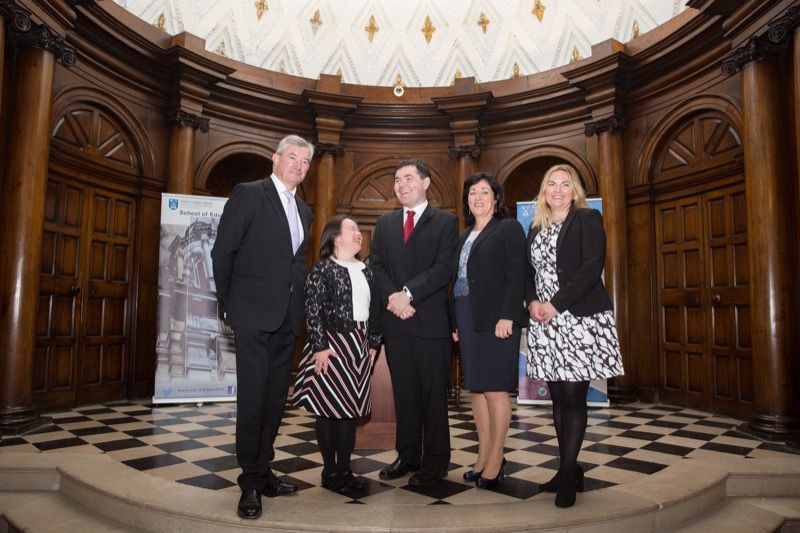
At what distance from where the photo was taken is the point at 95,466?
3.03m

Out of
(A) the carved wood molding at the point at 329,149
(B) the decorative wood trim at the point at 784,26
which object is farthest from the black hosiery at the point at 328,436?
(A) the carved wood molding at the point at 329,149

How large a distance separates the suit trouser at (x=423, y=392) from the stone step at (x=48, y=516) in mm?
1417

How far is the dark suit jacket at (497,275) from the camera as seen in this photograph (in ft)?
8.80

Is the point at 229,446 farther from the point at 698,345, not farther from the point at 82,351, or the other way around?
the point at 698,345

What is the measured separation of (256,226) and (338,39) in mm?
6610

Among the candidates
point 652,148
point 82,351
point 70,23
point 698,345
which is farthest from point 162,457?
point 652,148

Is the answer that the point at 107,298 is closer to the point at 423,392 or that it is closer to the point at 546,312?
the point at 423,392

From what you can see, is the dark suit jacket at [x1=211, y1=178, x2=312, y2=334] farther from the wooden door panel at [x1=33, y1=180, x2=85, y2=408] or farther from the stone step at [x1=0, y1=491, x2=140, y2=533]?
the wooden door panel at [x1=33, y1=180, x2=85, y2=408]

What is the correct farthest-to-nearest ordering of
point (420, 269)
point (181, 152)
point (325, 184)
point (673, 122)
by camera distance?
point (325, 184), point (181, 152), point (673, 122), point (420, 269)

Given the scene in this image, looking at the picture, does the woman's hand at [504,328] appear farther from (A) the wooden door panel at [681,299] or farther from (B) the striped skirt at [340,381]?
(A) the wooden door panel at [681,299]

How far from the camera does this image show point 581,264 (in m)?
2.50

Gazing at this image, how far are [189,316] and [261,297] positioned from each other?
11.4ft

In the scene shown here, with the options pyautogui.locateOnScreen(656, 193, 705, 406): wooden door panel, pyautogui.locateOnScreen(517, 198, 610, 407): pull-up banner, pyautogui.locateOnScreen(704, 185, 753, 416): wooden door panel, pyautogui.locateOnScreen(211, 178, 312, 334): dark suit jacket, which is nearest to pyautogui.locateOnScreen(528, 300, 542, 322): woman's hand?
pyautogui.locateOnScreen(211, 178, 312, 334): dark suit jacket

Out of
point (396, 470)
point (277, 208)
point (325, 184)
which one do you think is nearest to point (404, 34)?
point (325, 184)
